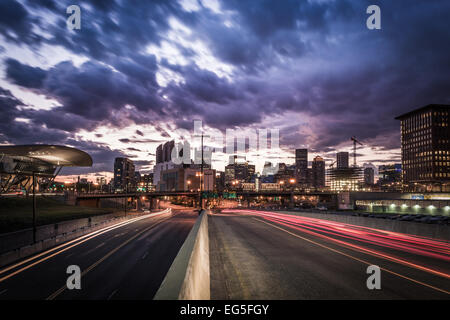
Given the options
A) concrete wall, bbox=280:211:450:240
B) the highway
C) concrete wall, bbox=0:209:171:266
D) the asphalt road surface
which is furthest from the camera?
concrete wall, bbox=280:211:450:240

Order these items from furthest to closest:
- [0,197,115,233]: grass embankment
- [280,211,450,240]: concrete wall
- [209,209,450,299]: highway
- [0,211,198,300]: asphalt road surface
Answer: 1. [0,197,115,233]: grass embankment
2. [280,211,450,240]: concrete wall
3. [0,211,198,300]: asphalt road surface
4. [209,209,450,299]: highway

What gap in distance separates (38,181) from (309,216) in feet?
307

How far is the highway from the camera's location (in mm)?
8906

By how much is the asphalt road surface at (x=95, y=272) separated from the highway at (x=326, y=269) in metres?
3.71

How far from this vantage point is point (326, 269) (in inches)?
468

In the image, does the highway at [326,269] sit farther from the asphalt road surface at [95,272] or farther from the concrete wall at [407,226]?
the asphalt road surface at [95,272]

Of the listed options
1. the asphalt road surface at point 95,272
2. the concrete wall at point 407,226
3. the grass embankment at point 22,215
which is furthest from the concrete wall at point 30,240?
the concrete wall at point 407,226

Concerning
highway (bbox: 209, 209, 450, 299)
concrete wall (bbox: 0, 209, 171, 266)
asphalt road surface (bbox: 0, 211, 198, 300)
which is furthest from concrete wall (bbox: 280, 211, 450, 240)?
concrete wall (bbox: 0, 209, 171, 266)

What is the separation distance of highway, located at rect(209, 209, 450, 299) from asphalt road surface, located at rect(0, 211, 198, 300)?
371 cm

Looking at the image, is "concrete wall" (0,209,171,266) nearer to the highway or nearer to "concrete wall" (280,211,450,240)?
the highway

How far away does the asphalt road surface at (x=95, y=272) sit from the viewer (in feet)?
39.1

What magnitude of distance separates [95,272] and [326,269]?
1227 cm
